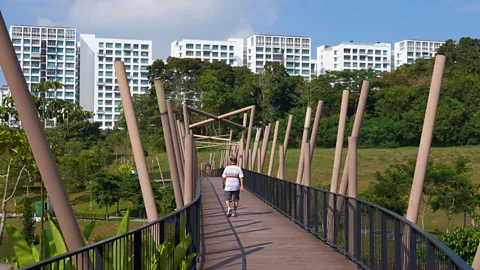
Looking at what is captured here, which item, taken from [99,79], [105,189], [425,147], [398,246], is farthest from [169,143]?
[99,79]

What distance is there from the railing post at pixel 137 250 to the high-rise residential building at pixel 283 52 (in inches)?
7211

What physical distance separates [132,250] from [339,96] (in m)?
90.2

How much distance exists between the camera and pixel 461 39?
322 feet

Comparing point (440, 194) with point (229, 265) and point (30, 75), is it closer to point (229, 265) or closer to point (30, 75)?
point (229, 265)

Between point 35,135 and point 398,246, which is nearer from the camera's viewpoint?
point 35,135

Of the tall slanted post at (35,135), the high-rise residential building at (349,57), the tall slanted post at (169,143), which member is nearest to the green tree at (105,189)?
the tall slanted post at (169,143)

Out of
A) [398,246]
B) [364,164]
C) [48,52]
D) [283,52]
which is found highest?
[283,52]

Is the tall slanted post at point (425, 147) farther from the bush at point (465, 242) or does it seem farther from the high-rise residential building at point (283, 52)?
the high-rise residential building at point (283, 52)

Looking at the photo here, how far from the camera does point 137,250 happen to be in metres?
6.78

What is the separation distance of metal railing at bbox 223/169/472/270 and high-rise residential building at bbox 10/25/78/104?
158 metres

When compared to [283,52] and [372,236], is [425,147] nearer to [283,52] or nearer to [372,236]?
[372,236]

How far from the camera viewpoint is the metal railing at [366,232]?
6.45m

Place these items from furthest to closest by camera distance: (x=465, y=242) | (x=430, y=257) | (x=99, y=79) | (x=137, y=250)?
1. (x=99, y=79)
2. (x=465, y=242)
3. (x=137, y=250)
4. (x=430, y=257)

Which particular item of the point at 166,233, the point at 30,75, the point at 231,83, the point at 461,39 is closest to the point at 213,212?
the point at 166,233
